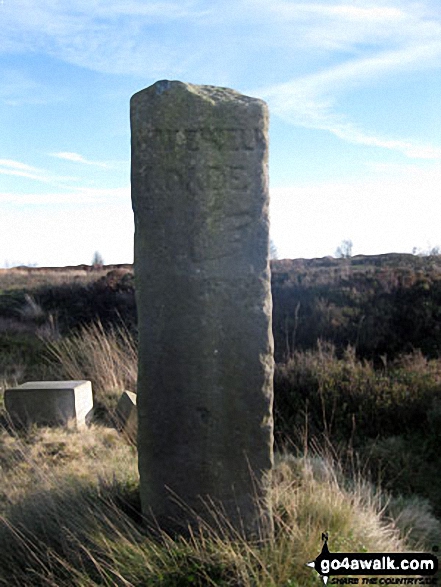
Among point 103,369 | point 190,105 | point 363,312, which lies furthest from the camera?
point 363,312

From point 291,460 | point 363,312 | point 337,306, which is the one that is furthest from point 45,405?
point 337,306

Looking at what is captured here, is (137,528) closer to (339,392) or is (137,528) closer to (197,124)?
(197,124)

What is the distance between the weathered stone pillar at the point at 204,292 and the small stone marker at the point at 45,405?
3.40m

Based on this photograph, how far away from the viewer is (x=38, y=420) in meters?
6.57

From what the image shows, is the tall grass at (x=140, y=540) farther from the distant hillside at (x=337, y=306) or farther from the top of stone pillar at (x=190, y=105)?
the distant hillside at (x=337, y=306)

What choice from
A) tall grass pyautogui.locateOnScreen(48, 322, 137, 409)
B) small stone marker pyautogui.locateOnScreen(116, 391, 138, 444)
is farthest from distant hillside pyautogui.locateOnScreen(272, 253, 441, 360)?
small stone marker pyautogui.locateOnScreen(116, 391, 138, 444)

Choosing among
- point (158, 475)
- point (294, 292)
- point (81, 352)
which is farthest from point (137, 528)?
point (294, 292)

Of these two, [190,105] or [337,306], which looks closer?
[190,105]

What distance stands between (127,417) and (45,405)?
919 mm

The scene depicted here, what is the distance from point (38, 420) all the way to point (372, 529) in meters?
4.16

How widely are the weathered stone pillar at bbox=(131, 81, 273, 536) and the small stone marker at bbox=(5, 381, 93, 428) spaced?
11.2 feet

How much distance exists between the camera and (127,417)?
6570 millimetres

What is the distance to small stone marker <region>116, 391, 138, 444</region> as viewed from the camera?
6359 millimetres

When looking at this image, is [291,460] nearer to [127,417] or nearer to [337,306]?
[127,417]
